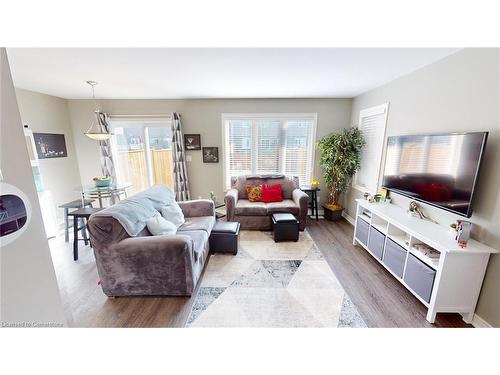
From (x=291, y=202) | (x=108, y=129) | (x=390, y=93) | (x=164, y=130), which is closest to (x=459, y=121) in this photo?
(x=390, y=93)

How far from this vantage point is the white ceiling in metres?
1.78

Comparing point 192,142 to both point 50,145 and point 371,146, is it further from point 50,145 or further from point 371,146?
point 371,146

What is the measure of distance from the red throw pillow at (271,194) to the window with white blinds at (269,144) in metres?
0.64

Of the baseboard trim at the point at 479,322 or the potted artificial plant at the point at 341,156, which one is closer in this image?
the baseboard trim at the point at 479,322

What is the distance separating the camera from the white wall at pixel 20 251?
67 cm

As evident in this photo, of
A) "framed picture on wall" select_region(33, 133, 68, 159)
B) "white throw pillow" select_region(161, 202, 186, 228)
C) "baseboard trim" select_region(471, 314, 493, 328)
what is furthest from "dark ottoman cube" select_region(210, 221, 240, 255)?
"framed picture on wall" select_region(33, 133, 68, 159)

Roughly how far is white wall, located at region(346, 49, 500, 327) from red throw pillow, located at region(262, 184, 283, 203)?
79.7 inches

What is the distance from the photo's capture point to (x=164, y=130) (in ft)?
12.9

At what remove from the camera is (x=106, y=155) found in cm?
378

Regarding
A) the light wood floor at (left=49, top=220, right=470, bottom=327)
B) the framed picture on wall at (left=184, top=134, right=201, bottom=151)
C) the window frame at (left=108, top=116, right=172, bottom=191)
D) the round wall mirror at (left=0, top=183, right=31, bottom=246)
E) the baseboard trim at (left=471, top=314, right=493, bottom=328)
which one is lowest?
the light wood floor at (left=49, top=220, right=470, bottom=327)

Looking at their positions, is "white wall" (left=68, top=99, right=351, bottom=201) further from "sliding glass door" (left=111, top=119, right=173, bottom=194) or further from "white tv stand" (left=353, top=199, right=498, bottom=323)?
"white tv stand" (left=353, top=199, right=498, bottom=323)

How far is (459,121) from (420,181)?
620mm

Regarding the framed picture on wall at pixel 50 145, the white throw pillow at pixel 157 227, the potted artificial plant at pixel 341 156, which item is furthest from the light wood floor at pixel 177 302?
the framed picture on wall at pixel 50 145

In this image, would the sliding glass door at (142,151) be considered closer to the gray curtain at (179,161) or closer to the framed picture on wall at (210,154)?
the gray curtain at (179,161)
